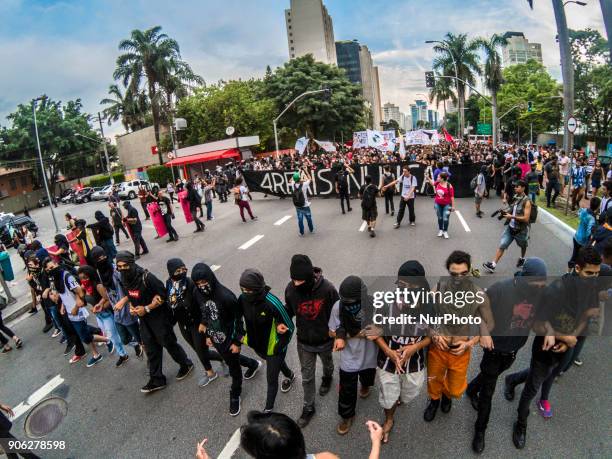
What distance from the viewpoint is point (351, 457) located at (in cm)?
324

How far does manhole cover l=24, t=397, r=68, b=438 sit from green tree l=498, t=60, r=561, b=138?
177ft

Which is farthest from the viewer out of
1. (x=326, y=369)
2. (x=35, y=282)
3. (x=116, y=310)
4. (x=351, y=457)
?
(x=35, y=282)

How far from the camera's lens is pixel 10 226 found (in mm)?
19781

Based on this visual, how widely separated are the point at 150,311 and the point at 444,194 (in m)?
7.02

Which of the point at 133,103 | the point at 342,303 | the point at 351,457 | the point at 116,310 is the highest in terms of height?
the point at 133,103

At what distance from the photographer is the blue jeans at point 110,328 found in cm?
499

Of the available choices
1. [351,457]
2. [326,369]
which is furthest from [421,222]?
[351,457]

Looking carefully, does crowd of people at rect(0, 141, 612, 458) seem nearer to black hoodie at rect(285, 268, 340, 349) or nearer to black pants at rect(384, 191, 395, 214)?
black hoodie at rect(285, 268, 340, 349)

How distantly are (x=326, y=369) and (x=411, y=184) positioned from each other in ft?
23.1

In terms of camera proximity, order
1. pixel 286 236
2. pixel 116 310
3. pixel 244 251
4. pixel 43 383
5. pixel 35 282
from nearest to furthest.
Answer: pixel 116 310 → pixel 43 383 → pixel 35 282 → pixel 244 251 → pixel 286 236

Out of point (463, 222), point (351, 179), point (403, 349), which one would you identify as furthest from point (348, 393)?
point (351, 179)

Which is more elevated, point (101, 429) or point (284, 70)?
point (284, 70)

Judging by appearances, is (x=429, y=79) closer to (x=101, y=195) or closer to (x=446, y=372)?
(x=446, y=372)

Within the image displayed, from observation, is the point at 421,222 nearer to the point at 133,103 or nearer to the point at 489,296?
the point at 489,296
